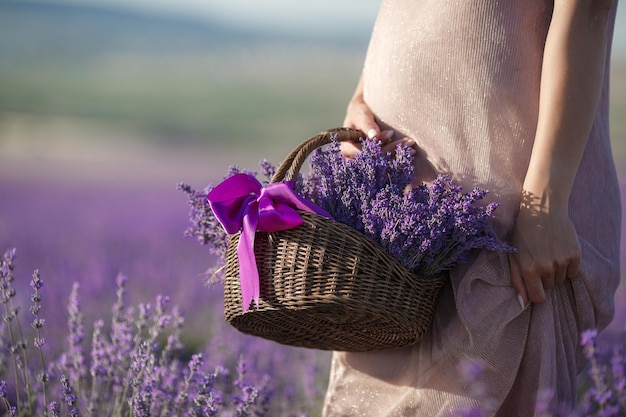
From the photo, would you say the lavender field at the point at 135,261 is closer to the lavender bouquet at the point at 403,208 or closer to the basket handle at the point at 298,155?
the lavender bouquet at the point at 403,208

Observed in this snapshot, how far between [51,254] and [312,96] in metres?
44.6

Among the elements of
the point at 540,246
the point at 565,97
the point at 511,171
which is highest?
the point at 565,97

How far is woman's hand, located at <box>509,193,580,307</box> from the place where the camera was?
191 cm

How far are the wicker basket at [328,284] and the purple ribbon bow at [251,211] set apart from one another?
38mm

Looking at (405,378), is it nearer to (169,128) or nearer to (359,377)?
(359,377)

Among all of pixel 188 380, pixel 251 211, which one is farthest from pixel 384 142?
pixel 188 380

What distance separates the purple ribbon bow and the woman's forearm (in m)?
0.54

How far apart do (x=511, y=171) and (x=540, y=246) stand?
0.74 feet

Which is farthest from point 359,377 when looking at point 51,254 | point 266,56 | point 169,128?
point 266,56

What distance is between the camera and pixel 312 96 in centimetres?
5059

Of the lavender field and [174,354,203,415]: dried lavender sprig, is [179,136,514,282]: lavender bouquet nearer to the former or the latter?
the lavender field

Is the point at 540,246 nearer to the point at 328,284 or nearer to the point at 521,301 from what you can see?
the point at 521,301

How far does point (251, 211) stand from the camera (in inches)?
76.4

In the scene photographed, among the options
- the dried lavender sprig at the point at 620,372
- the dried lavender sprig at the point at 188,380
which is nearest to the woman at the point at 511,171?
the dried lavender sprig at the point at 620,372
